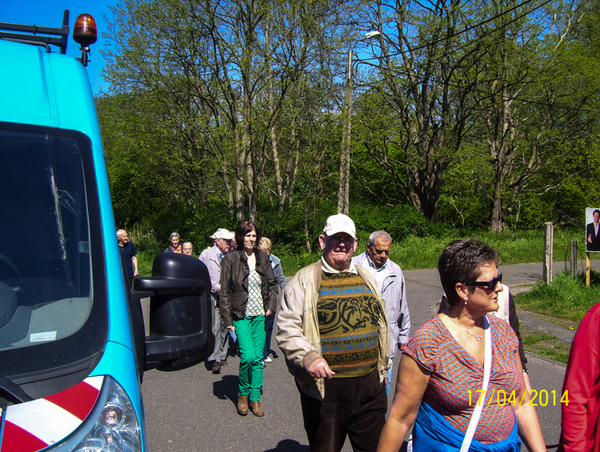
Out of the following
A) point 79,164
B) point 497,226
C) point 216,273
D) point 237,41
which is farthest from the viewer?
point 497,226

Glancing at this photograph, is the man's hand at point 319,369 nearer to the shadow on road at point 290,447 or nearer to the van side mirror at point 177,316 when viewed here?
the van side mirror at point 177,316

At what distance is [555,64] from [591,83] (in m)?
2.30

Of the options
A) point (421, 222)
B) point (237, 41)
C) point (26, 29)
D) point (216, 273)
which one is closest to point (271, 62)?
point (237, 41)

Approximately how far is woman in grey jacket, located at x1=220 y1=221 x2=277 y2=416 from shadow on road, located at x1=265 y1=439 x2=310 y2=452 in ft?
2.04

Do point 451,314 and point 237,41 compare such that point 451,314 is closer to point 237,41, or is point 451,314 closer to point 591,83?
point 237,41

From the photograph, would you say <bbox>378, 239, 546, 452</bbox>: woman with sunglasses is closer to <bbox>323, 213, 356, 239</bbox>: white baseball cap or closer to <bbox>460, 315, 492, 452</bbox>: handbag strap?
<bbox>460, 315, 492, 452</bbox>: handbag strap

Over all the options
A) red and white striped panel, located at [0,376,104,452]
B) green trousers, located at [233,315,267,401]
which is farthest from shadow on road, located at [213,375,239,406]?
red and white striped panel, located at [0,376,104,452]

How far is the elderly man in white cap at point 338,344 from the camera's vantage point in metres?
2.94

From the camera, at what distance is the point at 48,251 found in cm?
204

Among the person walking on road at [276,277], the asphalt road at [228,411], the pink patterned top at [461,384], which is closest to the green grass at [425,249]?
the person walking on road at [276,277]

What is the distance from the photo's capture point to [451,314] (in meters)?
2.37

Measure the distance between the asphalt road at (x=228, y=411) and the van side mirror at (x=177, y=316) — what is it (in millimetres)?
2239

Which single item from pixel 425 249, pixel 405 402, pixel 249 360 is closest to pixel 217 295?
pixel 249 360

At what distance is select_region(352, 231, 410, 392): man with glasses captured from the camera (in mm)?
4207
